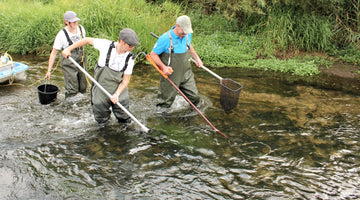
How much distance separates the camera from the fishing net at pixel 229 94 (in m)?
5.62

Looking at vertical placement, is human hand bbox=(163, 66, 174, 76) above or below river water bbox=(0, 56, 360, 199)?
above

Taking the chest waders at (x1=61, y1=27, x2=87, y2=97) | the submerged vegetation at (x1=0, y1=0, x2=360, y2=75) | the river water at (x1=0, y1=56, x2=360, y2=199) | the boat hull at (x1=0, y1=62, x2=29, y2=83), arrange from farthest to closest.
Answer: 1. the submerged vegetation at (x1=0, y1=0, x2=360, y2=75)
2. the boat hull at (x1=0, y1=62, x2=29, y2=83)
3. the chest waders at (x1=61, y1=27, x2=87, y2=97)
4. the river water at (x1=0, y1=56, x2=360, y2=199)

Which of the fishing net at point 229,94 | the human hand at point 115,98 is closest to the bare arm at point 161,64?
the human hand at point 115,98

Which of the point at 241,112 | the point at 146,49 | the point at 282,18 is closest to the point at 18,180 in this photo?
the point at 241,112

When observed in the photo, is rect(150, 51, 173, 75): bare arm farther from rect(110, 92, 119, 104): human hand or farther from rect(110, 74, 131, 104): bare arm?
rect(110, 92, 119, 104): human hand

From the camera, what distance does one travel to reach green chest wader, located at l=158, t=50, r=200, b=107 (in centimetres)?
544

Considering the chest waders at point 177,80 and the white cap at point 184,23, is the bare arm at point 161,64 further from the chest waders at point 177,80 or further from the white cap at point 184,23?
the white cap at point 184,23

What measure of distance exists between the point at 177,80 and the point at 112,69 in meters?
1.27

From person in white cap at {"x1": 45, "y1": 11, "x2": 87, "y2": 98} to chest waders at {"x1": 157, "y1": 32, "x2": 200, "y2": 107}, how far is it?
1.59 meters

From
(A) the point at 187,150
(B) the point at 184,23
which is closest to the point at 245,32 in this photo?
(B) the point at 184,23

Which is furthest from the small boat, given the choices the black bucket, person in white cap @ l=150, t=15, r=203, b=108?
person in white cap @ l=150, t=15, r=203, b=108

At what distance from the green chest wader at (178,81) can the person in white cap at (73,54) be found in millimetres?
1593

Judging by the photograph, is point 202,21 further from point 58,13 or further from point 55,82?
point 55,82

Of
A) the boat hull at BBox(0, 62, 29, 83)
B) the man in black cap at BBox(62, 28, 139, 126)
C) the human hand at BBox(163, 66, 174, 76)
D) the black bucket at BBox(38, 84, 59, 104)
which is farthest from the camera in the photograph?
the boat hull at BBox(0, 62, 29, 83)
